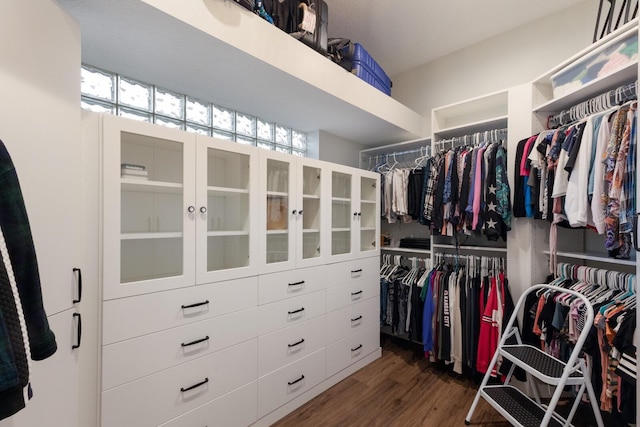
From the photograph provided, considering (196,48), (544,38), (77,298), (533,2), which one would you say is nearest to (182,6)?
(196,48)

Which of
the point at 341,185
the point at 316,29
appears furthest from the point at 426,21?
the point at 341,185

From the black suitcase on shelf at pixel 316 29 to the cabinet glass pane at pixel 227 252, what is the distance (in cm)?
131

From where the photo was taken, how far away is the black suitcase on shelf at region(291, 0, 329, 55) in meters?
1.82

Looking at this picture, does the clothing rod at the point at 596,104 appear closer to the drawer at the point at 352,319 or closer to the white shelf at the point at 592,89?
the white shelf at the point at 592,89

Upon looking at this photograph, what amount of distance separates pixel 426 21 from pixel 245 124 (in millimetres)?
1721

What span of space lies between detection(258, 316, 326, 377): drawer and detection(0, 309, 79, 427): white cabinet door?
93cm

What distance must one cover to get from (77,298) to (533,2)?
3379 mm

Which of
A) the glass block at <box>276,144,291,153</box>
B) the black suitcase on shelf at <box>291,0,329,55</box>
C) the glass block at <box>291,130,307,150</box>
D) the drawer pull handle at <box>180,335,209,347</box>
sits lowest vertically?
the drawer pull handle at <box>180,335,209,347</box>

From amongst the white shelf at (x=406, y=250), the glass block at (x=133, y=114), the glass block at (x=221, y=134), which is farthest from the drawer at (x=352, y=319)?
the glass block at (x=133, y=114)

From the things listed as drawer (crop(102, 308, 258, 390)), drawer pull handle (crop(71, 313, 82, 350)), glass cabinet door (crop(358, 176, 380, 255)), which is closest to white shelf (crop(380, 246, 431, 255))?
glass cabinet door (crop(358, 176, 380, 255))

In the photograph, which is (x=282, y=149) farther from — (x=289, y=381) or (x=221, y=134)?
(x=289, y=381)

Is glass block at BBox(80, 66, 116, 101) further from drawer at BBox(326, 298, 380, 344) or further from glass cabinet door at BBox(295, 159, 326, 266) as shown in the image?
drawer at BBox(326, 298, 380, 344)

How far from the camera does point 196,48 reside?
1443 mm

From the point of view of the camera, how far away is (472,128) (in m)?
2.51
